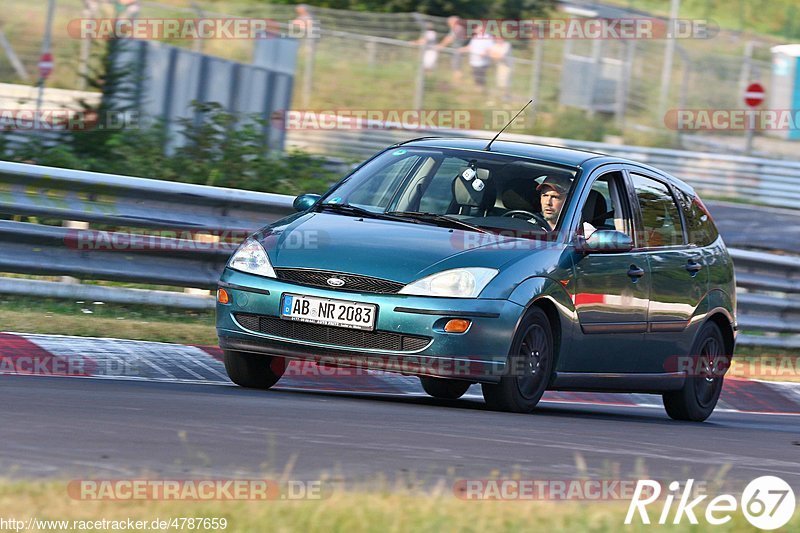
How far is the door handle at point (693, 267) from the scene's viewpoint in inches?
388

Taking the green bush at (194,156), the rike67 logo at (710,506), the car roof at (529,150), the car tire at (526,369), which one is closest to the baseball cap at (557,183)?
the car roof at (529,150)

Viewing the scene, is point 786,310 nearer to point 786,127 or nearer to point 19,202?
point 19,202

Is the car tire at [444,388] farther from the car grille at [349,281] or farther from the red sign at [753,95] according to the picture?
the red sign at [753,95]

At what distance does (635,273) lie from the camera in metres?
9.14

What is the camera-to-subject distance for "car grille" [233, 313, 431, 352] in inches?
305

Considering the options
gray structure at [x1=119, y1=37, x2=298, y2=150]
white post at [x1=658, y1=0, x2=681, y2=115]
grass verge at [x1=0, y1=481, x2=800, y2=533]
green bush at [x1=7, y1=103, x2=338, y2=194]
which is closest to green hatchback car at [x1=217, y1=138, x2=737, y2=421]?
grass verge at [x1=0, y1=481, x2=800, y2=533]

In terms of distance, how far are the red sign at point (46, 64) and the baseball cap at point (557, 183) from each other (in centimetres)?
1381

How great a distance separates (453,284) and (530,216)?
1.08m

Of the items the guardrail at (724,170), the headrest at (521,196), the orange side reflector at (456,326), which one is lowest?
the guardrail at (724,170)

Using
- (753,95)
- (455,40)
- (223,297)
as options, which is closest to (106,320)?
(223,297)

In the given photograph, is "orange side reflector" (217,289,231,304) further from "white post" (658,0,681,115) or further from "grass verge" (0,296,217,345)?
"white post" (658,0,681,115)

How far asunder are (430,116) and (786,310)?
45.1 ft

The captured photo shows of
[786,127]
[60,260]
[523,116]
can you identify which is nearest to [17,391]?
[60,260]

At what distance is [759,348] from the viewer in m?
13.7
